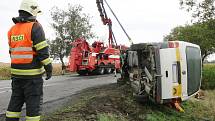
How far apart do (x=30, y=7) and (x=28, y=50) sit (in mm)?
622

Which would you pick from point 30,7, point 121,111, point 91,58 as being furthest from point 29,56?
point 91,58

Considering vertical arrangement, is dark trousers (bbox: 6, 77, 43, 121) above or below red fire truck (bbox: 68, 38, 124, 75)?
below

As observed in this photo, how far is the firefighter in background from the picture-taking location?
5348mm

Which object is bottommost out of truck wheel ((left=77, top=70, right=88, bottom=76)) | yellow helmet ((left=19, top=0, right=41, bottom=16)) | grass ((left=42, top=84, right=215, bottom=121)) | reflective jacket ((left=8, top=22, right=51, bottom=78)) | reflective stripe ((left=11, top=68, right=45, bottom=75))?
grass ((left=42, top=84, right=215, bottom=121))

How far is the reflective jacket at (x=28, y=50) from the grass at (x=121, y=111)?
1.76m

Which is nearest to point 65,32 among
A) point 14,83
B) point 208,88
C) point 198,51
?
point 208,88

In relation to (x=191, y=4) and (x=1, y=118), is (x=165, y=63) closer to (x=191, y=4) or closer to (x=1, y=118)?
(x=1, y=118)

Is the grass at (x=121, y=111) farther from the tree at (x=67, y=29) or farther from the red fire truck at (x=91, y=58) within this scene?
the tree at (x=67, y=29)

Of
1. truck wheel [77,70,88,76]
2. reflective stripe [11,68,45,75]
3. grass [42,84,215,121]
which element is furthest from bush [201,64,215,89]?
reflective stripe [11,68,45,75]

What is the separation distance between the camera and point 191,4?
26.4 meters

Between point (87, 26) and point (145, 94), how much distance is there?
31.5m

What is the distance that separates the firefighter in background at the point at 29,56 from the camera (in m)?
5.35

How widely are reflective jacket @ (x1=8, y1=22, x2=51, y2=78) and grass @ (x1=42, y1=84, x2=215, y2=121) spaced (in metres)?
1.76

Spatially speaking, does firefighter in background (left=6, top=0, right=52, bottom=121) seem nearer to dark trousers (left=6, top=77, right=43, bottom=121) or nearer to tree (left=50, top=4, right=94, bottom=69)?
dark trousers (left=6, top=77, right=43, bottom=121)
